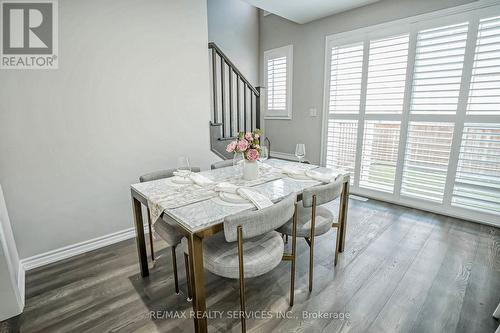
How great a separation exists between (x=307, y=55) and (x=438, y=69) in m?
1.90

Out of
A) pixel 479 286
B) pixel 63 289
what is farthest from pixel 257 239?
pixel 479 286

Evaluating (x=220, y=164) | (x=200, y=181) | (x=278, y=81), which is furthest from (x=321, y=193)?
(x=278, y=81)

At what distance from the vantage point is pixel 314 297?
1.83 meters

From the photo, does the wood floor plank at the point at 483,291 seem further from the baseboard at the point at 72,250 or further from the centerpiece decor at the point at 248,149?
the baseboard at the point at 72,250

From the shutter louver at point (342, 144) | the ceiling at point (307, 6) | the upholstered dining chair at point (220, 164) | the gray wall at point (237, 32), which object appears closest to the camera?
the upholstered dining chair at point (220, 164)

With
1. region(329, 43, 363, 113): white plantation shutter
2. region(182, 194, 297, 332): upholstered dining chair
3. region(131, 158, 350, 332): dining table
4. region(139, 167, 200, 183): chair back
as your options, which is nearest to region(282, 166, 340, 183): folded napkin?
region(131, 158, 350, 332): dining table

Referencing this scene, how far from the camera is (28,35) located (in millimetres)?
2033

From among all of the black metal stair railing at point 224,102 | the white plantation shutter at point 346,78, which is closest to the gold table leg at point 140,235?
the black metal stair railing at point 224,102

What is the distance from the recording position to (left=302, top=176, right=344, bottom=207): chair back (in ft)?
5.42

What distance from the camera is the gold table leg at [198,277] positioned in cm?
130

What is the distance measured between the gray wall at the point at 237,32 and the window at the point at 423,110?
1.60 meters

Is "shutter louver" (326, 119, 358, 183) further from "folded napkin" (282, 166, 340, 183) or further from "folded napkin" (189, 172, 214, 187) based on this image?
"folded napkin" (189, 172, 214, 187)

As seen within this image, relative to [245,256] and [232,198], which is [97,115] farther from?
[245,256]

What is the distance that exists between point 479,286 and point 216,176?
214cm
